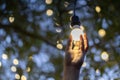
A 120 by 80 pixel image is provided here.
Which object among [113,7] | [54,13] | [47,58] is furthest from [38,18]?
[113,7]

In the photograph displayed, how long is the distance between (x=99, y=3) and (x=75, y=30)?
1.02m

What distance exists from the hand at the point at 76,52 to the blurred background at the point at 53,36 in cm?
100

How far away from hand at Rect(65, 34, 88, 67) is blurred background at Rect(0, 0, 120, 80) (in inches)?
39.3

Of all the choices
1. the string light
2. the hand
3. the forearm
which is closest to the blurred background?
the string light

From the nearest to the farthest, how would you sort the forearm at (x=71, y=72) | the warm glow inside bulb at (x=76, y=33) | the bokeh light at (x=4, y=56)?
the forearm at (x=71, y=72)
the warm glow inside bulb at (x=76, y=33)
the bokeh light at (x=4, y=56)

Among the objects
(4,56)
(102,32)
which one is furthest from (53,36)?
(4,56)

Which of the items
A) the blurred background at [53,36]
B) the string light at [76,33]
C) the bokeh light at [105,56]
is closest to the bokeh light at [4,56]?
the blurred background at [53,36]

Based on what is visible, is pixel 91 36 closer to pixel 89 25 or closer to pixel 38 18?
pixel 89 25

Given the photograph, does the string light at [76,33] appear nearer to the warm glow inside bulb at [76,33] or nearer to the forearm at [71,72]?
the warm glow inside bulb at [76,33]

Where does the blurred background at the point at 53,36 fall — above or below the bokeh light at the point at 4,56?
above

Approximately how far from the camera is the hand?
5.32ft

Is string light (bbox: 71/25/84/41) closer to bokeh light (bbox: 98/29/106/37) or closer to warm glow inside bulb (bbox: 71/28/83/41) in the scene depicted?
warm glow inside bulb (bbox: 71/28/83/41)

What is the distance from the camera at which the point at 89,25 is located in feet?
9.72

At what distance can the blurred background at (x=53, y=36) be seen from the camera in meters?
2.87
